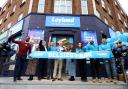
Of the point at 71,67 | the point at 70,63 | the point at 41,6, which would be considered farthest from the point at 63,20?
the point at 71,67

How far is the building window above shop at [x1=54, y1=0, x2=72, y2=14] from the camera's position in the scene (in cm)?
1523

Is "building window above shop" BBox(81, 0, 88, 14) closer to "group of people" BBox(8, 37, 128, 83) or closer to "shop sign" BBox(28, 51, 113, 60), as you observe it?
"group of people" BBox(8, 37, 128, 83)

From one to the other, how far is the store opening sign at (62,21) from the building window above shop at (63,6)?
1.04m

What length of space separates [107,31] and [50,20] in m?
5.15

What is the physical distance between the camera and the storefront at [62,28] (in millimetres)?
13625

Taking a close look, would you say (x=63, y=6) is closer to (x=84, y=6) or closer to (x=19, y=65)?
(x=84, y=6)

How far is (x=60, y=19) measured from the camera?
14234mm

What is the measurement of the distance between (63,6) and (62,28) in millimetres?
2655

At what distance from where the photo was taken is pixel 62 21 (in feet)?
46.4

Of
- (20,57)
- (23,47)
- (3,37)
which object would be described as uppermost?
(3,37)

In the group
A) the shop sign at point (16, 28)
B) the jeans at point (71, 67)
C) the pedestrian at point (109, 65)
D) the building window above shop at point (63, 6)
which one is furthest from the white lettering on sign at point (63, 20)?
the pedestrian at point (109, 65)

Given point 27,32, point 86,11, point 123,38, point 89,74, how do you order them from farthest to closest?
point 86,11 < point 27,32 < point 89,74 < point 123,38

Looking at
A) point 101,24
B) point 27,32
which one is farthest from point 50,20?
point 101,24

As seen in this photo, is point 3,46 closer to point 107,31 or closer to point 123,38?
point 123,38
